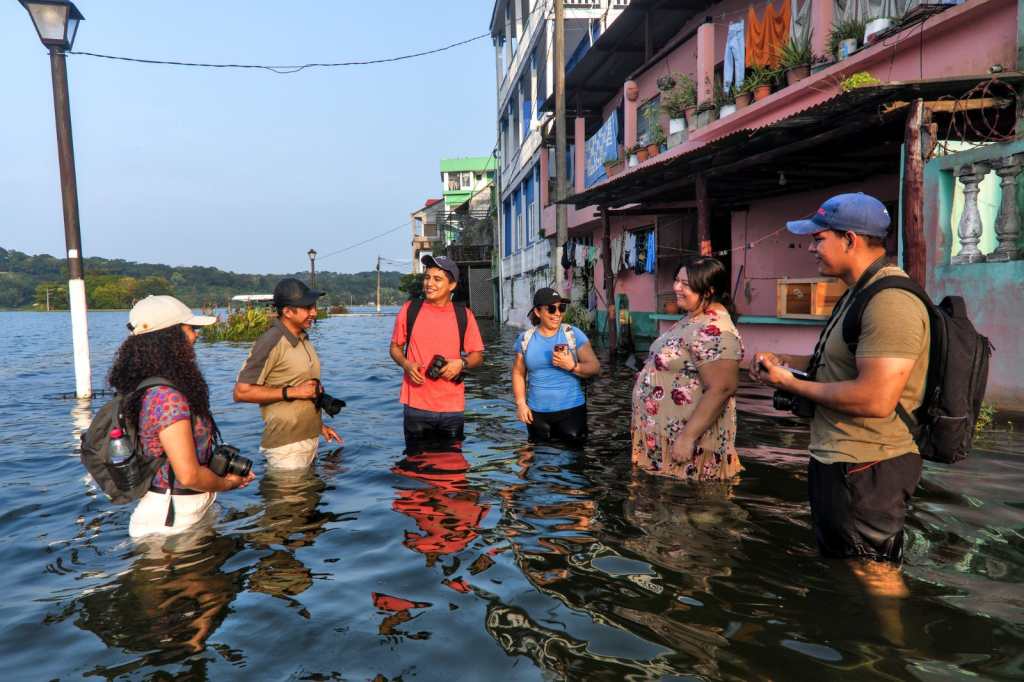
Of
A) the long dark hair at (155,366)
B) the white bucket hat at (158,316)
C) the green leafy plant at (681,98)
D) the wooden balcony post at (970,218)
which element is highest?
the green leafy plant at (681,98)

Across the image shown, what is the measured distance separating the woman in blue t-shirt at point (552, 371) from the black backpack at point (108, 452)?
9.79 feet

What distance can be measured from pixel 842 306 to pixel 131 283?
132998 mm

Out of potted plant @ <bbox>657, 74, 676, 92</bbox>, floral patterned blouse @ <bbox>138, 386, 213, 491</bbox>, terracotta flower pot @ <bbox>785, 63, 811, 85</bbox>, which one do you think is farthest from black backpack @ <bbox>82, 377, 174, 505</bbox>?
potted plant @ <bbox>657, 74, 676, 92</bbox>

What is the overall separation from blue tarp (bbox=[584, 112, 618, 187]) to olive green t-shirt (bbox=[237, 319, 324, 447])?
14.6 meters

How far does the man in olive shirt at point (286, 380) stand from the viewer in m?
5.01

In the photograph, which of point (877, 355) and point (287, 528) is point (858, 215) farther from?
point (287, 528)

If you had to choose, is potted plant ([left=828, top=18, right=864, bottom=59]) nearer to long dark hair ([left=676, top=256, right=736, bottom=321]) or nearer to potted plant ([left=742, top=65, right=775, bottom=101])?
potted plant ([left=742, top=65, right=775, bottom=101])

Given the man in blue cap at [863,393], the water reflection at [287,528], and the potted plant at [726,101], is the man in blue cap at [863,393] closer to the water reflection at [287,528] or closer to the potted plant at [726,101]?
the water reflection at [287,528]

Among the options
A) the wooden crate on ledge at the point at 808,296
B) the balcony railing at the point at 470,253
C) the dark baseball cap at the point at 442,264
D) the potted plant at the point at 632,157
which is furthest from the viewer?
the balcony railing at the point at 470,253

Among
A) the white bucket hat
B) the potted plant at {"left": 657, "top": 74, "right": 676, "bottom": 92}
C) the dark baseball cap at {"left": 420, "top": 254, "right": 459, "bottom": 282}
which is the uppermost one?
the potted plant at {"left": 657, "top": 74, "right": 676, "bottom": 92}

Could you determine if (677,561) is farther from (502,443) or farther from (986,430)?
(986,430)

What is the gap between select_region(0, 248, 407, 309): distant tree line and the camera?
371ft

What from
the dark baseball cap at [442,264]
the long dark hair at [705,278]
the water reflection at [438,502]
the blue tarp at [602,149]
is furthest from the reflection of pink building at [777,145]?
the water reflection at [438,502]

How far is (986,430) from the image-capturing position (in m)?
6.62
